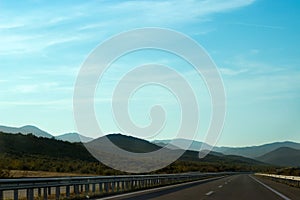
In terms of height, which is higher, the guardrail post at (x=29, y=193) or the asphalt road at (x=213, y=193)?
the guardrail post at (x=29, y=193)

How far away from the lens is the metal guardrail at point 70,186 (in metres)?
19.1

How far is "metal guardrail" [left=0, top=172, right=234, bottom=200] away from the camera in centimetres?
1912

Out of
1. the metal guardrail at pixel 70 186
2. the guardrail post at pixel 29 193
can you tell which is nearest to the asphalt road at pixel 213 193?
the metal guardrail at pixel 70 186

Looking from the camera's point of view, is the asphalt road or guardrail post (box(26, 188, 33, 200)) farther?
the asphalt road

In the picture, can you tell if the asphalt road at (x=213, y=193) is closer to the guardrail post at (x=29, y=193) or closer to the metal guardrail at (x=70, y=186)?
the metal guardrail at (x=70, y=186)

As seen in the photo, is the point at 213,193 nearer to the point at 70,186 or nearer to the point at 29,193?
the point at 70,186

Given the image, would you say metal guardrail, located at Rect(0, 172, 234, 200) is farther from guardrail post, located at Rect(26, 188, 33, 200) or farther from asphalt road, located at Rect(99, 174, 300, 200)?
asphalt road, located at Rect(99, 174, 300, 200)

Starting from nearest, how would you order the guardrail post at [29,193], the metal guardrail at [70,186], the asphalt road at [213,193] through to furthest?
the metal guardrail at [70,186] < the guardrail post at [29,193] < the asphalt road at [213,193]

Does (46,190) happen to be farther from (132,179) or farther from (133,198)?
(132,179)

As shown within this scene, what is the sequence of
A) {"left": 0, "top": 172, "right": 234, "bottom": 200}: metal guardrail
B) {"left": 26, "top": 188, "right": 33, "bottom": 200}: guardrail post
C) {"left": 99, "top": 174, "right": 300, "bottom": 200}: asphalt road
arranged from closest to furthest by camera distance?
{"left": 0, "top": 172, "right": 234, "bottom": 200}: metal guardrail < {"left": 26, "top": 188, "right": 33, "bottom": 200}: guardrail post < {"left": 99, "top": 174, "right": 300, "bottom": 200}: asphalt road

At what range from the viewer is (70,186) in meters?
26.9

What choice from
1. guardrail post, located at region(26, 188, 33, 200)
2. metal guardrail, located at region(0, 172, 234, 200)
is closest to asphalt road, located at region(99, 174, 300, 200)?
metal guardrail, located at region(0, 172, 234, 200)

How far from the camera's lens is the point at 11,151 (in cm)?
9631

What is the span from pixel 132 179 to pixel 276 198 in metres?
10.7
